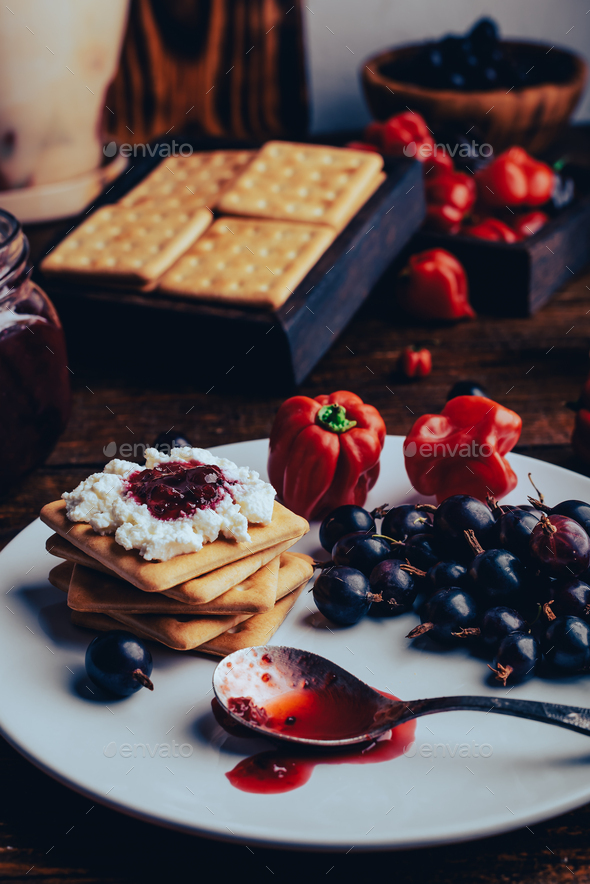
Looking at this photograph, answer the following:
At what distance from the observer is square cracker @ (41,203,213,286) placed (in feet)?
5.74

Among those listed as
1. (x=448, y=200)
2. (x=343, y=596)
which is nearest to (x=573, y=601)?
(x=343, y=596)

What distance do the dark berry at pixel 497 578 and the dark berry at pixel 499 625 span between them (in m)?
0.03

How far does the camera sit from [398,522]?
120 centimetres

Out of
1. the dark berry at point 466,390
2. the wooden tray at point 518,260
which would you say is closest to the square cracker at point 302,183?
the wooden tray at point 518,260

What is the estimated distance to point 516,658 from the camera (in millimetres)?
960

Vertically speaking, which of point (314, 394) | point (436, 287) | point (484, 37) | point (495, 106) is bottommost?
point (314, 394)

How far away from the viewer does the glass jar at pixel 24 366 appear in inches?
51.8

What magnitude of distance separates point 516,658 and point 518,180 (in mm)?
1488

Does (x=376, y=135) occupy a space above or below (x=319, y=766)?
above

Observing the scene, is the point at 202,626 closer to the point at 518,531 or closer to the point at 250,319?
the point at 518,531

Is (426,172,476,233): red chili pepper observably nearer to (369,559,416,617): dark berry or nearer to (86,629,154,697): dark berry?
(369,559,416,617): dark berry

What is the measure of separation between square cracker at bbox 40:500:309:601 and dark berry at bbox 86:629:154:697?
0.07 m

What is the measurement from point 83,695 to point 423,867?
424 mm

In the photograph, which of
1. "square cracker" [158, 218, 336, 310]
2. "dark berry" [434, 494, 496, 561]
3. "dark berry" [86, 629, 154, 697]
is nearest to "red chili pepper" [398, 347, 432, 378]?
"square cracker" [158, 218, 336, 310]
